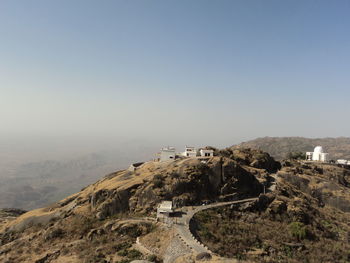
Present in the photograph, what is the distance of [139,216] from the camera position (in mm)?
41219

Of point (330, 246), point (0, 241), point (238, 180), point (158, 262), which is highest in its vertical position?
point (238, 180)

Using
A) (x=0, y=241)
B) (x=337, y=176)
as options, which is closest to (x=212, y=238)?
(x=0, y=241)

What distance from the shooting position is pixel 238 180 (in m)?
49.0

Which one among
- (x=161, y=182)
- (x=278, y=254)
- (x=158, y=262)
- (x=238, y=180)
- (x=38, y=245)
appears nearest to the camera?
(x=158, y=262)

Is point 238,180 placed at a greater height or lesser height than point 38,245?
greater

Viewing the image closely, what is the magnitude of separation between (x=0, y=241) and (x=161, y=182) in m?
34.8

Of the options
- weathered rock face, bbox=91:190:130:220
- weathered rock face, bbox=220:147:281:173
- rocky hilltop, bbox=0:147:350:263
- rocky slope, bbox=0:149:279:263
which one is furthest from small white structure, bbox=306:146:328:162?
weathered rock face, bbox=91:190:130:220

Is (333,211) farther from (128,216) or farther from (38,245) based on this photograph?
(38,245)

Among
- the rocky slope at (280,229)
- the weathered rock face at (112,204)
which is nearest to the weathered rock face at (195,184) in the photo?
the weathered rock face at (112,204)

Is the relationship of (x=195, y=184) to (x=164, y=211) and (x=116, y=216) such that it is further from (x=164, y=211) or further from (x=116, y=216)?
(x=116, y=216)

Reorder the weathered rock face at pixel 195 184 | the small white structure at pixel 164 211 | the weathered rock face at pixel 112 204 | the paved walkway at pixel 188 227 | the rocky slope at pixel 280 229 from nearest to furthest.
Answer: the paved walkway at pixel 188 227
the rocky slope at pixel 280 229
the small white structure at pixel 164 211
the weathered rock face at pixel 195 184
the weathered rock face at pixel 112 204

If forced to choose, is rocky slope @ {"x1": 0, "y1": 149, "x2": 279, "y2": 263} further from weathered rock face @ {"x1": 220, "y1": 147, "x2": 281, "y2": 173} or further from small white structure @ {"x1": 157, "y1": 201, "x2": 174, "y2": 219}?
weathered rock face @ {"x1": 220, "y1": 147, "x2": 281, "y2": 173}

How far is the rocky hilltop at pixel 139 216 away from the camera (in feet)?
109

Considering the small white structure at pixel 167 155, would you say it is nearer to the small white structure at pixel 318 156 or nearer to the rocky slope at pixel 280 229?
the rocky slope at pixel 280 229
